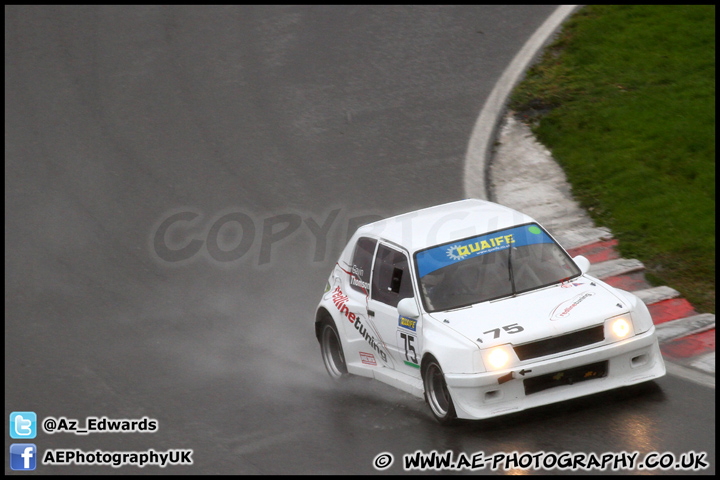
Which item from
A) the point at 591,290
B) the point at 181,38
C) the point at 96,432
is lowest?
the point at 96,432

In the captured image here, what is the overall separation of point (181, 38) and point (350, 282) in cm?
1164

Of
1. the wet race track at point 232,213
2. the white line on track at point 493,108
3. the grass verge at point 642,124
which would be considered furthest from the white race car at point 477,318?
the white line on track at point 493,108

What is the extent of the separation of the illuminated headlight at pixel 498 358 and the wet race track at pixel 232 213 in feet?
1.88

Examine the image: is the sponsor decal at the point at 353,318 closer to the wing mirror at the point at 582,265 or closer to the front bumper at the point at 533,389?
the front bumper at the point at 533,389

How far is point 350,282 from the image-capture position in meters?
9.38

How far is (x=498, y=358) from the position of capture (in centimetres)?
727

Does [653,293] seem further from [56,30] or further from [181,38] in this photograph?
[56,30]

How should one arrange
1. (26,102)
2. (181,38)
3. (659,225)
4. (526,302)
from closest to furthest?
1. (526,302)
2. (659,225)
3. (26,102)
4. (181,38)

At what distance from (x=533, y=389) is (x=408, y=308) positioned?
1.28 m

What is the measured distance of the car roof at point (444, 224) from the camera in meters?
8.60

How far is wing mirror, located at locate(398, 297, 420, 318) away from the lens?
26.1 feet

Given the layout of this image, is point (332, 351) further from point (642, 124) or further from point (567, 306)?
point (642, 124)

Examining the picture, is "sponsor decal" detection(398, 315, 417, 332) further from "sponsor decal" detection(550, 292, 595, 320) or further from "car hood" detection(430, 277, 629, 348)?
"sponsor decal" detection(550, 292, 595, 320)

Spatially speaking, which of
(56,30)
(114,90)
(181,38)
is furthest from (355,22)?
(56,30)
